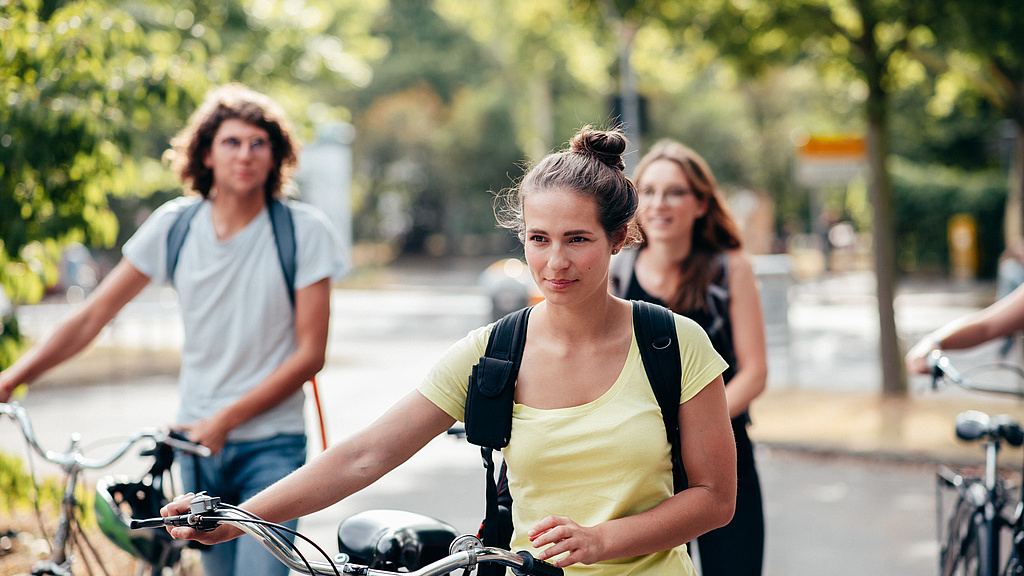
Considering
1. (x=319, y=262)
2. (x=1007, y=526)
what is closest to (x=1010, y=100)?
(x=1007, y=526)

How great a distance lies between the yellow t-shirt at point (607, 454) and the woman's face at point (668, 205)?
59.0 inches

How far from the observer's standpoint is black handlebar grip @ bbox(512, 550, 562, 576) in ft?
6.26

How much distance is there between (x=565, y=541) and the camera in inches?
73.7

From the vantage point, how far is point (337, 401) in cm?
1145

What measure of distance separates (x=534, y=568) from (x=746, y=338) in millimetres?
1744

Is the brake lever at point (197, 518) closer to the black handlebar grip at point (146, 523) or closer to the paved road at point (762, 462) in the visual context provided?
the black handlebar grip at point (146, 523)

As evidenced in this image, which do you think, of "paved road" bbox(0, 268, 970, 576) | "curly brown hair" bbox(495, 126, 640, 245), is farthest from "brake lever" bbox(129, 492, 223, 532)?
"paved road" bbox(0, 268, 970, 576)

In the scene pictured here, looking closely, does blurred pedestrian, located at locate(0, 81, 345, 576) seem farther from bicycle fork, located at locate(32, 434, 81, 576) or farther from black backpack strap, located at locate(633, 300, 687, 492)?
black backpack strap, located at locate(633, 300, 687, 492)

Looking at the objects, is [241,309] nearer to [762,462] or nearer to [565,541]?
[565,541]

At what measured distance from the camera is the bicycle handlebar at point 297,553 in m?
1.87

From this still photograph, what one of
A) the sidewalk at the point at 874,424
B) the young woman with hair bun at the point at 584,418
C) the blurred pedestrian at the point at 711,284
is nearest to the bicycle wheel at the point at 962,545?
the blurred pedestrian at the point at 711,284

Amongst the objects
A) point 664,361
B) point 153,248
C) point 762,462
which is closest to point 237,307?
point 153,248

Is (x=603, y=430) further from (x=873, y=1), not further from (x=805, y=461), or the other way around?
(x=873, y=1)

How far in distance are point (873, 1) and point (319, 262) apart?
7.95m
